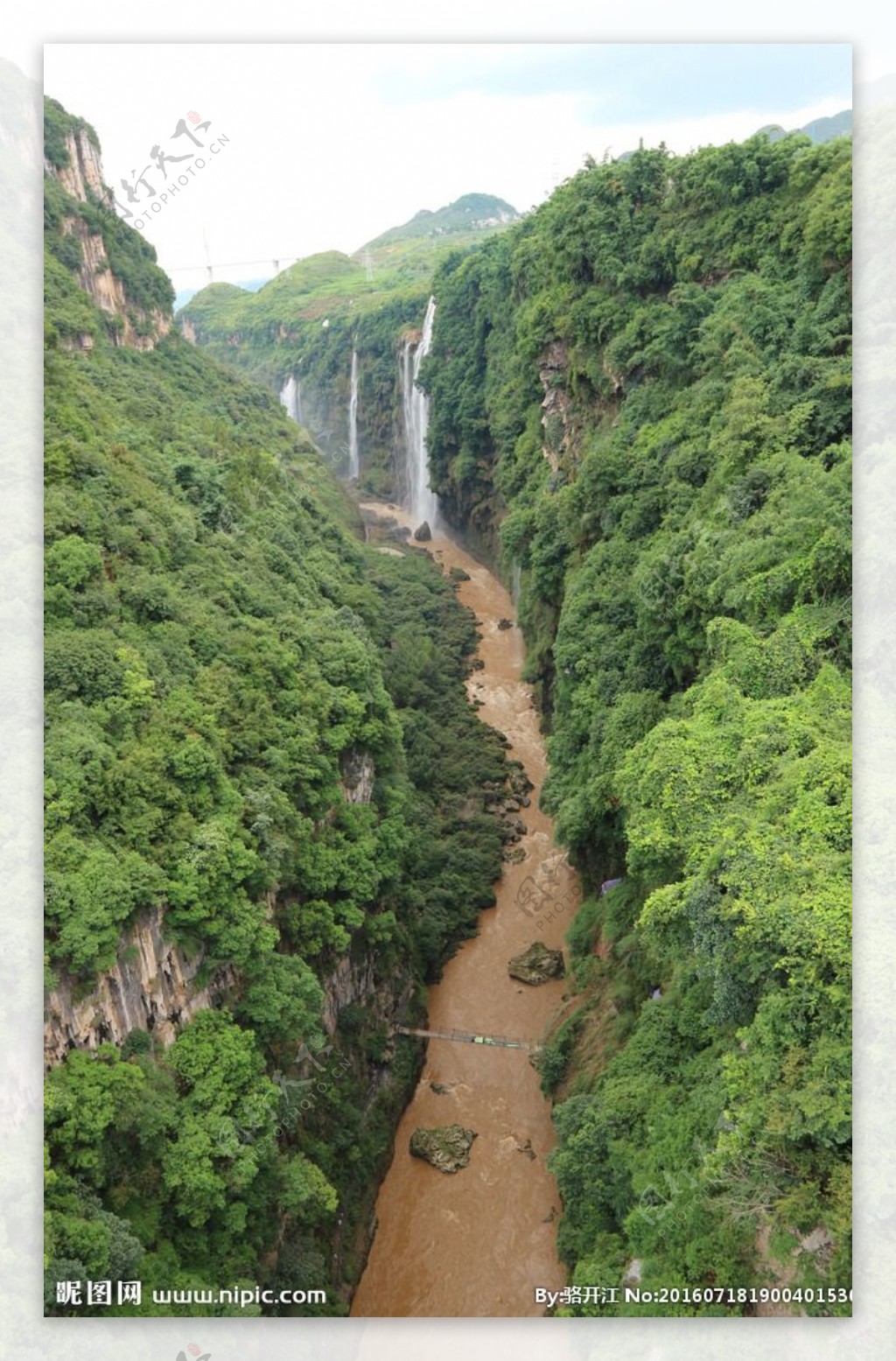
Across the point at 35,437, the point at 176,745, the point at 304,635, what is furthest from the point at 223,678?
the point at 35,437

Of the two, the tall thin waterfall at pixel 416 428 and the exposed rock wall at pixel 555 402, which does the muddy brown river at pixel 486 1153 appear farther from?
the tall thin waterfall at pixel 416 428

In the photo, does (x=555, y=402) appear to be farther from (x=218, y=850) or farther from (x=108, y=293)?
(x=218, y=850)

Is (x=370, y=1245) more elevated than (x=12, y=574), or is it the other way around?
(x=12, y=574)

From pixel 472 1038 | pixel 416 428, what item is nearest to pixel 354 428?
pixel 416 428

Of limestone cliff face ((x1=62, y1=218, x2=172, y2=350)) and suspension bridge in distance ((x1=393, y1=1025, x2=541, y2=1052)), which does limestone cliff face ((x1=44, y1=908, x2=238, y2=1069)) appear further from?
limestone cliff face ((x1=62, y1=218, x2=172, y2=350))

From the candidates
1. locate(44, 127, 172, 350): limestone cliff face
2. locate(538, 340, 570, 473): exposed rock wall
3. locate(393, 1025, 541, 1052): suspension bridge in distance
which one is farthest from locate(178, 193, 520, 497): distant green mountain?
locate(393, 1025, 541, 1052): suspension bridge in distance

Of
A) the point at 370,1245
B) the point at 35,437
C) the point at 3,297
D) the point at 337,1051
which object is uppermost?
the point at 3,297

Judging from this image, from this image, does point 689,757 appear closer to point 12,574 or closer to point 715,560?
point 715,560
